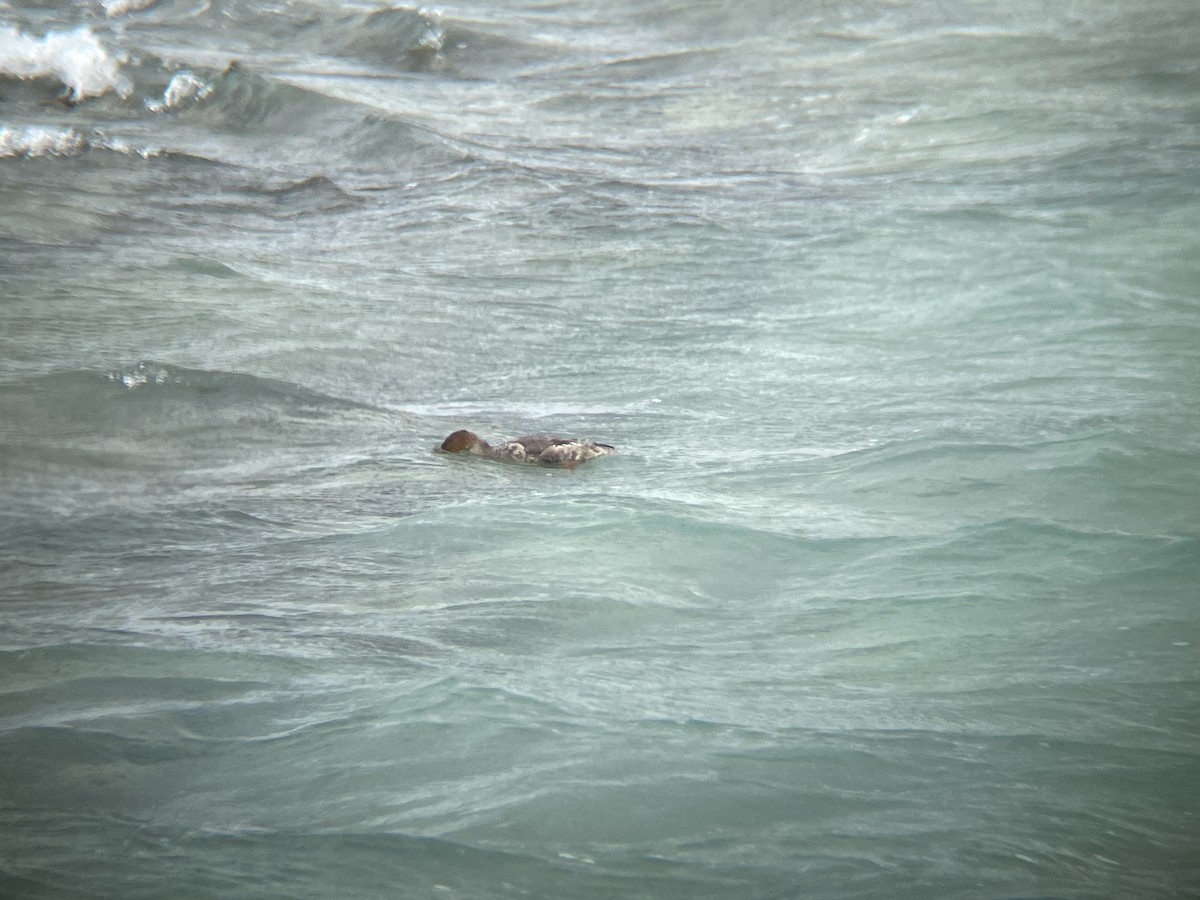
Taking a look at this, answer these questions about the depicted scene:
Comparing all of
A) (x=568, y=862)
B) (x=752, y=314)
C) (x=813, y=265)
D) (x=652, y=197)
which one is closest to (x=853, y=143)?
(x=652, y=197)

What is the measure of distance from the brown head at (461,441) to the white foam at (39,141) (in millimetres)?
6194

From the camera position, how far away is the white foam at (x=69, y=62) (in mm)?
11906

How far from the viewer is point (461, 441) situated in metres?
4.88

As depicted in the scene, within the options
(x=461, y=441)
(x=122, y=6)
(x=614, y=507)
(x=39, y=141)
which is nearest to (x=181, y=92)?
(x=39, y=141)

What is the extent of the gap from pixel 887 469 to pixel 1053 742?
1.90 metres

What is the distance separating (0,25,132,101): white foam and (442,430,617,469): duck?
8.35 metres

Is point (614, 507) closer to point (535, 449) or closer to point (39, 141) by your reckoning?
point (535, 449)

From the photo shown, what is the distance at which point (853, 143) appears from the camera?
9922mm

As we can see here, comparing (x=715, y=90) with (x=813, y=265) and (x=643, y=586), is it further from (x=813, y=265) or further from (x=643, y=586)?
(x=643, y=586)

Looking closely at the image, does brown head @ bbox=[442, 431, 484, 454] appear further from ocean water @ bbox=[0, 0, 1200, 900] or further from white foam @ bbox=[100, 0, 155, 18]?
white foam @ bbox=[100, 0, 155, 18]

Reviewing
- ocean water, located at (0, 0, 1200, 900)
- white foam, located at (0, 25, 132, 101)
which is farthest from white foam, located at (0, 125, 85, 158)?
white foam, located at (0, 25, 132, 101)

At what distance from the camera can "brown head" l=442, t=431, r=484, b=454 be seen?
488cm

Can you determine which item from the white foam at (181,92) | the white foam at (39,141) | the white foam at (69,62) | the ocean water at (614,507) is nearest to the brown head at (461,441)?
the ocean water at (614,507)

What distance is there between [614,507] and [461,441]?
2.43ft
